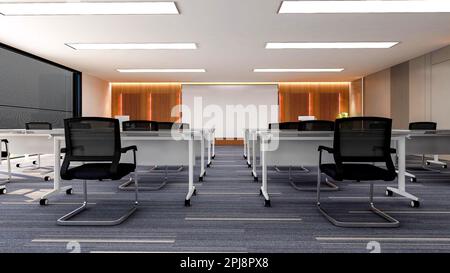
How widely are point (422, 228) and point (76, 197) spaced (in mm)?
3617

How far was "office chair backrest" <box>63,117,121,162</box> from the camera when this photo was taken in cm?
265

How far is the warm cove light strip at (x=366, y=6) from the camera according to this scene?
4.25 metres

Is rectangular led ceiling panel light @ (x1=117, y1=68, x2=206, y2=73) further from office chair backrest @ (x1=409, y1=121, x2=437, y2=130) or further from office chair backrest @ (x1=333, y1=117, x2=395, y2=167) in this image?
office chair backrest @ (x1=333, y1=117, x2=395, y2=167)

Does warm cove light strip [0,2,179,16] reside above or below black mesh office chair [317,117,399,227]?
above

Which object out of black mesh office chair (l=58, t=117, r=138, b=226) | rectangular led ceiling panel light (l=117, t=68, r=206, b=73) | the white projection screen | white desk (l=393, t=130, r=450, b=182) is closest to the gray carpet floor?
black mesh office chair (l=58, t=117, r=138, b=226)

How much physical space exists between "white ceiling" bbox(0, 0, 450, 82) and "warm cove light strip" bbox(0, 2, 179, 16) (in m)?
0.16

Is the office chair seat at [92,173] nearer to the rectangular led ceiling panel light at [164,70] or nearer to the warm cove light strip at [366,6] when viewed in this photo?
the warm cove light strip at [366,6]

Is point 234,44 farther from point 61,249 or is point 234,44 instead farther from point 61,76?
point 61,76

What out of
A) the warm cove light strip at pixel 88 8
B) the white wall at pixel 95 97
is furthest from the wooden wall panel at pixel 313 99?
the warm cove light strip at pixel 88 8

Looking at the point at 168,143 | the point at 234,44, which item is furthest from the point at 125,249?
the point at 234,44

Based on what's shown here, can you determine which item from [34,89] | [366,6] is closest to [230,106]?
[366,6]

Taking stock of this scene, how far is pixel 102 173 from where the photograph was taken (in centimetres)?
260

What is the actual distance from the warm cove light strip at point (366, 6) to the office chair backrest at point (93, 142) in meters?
3.10

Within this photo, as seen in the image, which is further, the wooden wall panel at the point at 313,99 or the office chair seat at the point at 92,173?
the wooden wall panel at the point at 313,99
